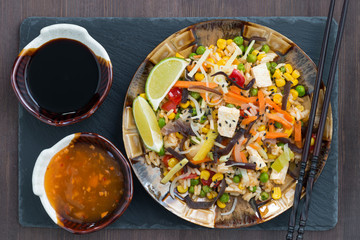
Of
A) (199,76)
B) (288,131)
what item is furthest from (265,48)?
(288,131)

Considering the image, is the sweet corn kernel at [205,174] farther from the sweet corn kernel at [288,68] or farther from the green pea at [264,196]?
the sweet corn kernel at [288,68]

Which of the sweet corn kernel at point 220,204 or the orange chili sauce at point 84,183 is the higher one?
the orange chili sauce at point 84,183

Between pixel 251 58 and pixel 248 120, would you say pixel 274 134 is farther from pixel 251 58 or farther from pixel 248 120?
pixel 251 58

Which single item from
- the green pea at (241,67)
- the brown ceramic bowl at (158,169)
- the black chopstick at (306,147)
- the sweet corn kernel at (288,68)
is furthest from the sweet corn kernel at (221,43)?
the black chopstick at (306,147)

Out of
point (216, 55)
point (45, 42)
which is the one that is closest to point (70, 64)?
point (45, 42)

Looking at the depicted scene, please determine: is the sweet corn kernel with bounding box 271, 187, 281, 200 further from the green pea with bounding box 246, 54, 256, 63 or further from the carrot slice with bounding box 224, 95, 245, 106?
the green pea with bounding box 246, 54, 256, 63

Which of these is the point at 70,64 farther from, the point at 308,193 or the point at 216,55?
the point at 308,193

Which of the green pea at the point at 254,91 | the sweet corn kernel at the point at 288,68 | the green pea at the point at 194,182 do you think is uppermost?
the sweet corn kernel at the point at 288,68
